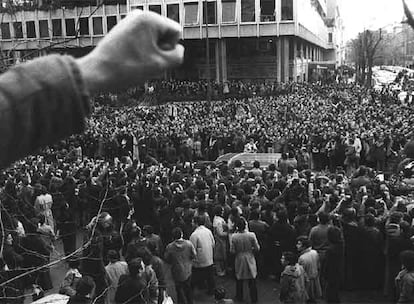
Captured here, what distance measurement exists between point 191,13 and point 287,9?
925 cm

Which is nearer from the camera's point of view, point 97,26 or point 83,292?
point 83,292

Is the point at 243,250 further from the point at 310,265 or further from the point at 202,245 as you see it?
the point at 310,265

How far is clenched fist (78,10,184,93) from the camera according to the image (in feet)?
3.86

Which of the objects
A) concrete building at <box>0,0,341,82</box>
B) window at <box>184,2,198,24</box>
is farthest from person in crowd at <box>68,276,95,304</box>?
window at <box>184,2,198,24</box>

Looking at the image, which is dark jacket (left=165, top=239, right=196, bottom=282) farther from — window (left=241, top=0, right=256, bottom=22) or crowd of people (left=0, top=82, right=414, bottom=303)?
window (left=241, top=0, right=256, bottom=22)

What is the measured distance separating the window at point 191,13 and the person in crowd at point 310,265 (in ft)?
152

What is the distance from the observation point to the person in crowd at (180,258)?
9.27 metres

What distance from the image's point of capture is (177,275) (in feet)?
30.6

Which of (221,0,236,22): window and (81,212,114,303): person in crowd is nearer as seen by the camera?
(81,212,114,303): person in crowd

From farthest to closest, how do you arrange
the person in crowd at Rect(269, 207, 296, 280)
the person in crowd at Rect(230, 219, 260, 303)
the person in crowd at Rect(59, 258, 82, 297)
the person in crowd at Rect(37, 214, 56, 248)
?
the person in crowd at Rect(269, 207, 296, 280) < the person in crowd at Rect(230, 219, 260, 303) < the person in crowd at Rect(37, 214, 56, 248) < the person in crowd at Rect(59, 258, 82, 297)

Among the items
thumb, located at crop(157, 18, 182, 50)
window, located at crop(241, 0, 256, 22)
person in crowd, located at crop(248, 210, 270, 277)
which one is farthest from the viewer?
window, located at crop(241, 0, 256, 22)

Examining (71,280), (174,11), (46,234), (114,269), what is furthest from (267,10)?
(71,280)

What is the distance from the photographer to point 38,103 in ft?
3.62

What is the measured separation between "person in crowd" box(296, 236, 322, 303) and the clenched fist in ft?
26.0
